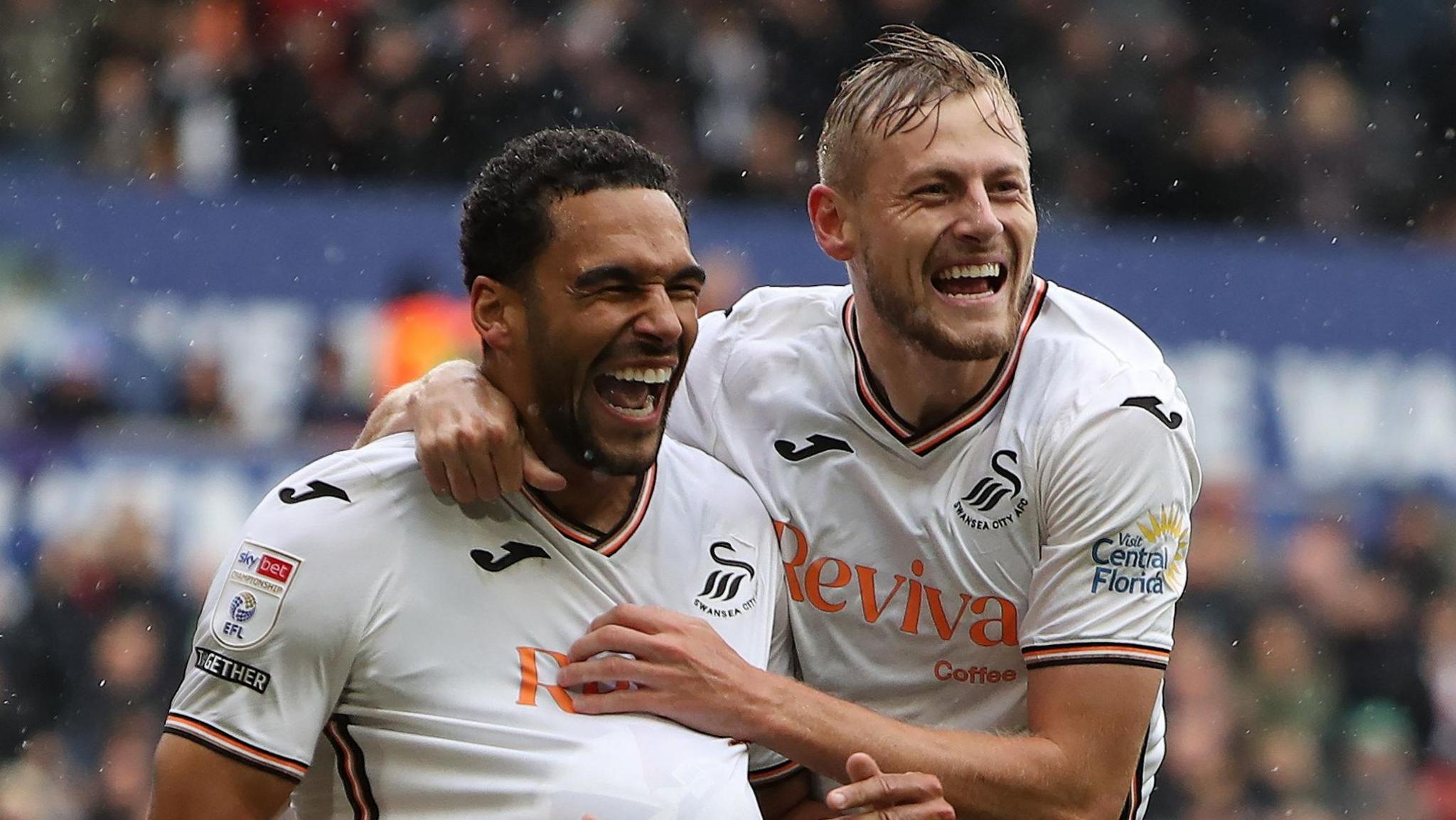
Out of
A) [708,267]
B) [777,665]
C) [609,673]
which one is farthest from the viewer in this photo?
[708,267]

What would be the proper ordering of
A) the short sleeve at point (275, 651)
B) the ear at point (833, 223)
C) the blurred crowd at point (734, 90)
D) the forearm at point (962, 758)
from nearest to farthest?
the short sleeve at point (275, 651) < the forearm at point (962, 758) < the ear at point (833, 223) < the blurred crowd at point (734, 90)

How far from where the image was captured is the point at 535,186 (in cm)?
352

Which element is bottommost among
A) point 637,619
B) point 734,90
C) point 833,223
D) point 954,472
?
point 637,619

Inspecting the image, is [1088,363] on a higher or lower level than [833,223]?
lower

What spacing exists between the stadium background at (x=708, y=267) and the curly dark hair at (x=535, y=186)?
5.60 metres

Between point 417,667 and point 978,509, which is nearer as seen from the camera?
point 417,667

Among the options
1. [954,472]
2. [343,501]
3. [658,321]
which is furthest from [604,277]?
[954,472]

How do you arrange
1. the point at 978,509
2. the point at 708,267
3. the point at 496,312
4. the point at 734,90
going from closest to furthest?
1. the point at 496,312
2. the point at 978,509
3. the point at 708,267
4. the point at 734,90

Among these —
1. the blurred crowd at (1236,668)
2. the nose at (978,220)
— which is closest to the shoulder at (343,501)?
the nose at (978,220)

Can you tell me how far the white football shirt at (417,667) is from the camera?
3.26 meters

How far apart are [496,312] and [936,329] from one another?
0.84 m

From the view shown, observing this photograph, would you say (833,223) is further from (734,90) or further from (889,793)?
(734,90)

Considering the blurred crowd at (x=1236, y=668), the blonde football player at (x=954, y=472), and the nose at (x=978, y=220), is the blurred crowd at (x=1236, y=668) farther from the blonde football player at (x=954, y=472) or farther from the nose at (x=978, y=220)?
the nose at (x=978, y=220)

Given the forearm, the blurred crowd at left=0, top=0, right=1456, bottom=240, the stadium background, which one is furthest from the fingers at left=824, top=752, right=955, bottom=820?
the blurred crowd at left=0, top=0, right=1456, bottom=240
